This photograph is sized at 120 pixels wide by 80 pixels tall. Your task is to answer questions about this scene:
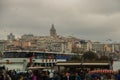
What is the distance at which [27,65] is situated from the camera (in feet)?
153

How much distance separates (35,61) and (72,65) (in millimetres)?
8133

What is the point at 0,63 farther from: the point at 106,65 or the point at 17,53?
the point at 106,65

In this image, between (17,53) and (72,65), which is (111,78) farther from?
(17,53)

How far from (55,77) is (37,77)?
1.11m

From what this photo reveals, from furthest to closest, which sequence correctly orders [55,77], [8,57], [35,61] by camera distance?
1. [8,57]
2. [35,61]
3. [55,77]

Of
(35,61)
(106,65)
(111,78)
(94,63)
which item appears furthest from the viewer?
(35,61)

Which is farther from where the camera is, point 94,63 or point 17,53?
point 17,53

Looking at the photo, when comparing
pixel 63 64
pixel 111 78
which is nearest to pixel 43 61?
pixel 63 64

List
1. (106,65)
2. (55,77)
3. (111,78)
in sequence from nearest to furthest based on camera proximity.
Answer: (55,77), (111,78), (106,65)

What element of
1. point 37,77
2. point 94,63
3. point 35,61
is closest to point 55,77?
point 37,77

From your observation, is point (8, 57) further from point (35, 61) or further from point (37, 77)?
point (37, 77)

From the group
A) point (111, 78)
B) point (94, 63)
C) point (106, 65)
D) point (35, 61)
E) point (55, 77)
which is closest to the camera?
point (55, 77)

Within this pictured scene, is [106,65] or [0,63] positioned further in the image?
[0,63]

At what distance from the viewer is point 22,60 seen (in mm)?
49219
